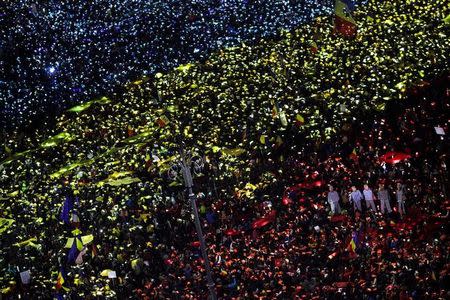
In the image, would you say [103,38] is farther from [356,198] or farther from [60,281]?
[356,198]

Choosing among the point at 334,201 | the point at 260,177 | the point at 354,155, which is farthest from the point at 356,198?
the point at 260,177

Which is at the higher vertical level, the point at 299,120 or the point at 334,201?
the point at 299,120

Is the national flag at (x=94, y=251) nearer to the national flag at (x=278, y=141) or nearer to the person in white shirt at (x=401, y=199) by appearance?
the national flag at (x=278, y=141)

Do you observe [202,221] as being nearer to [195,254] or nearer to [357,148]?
[195,254]

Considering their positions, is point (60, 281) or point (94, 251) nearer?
point (60, 281)

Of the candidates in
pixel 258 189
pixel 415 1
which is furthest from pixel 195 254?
pixel 415 1

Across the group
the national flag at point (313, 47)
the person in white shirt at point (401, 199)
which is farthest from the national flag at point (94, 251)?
the national flag at point (313, 47)

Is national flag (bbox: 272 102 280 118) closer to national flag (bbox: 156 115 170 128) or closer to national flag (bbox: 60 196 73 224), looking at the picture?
national flag (bbox: 156 115 170 128)
